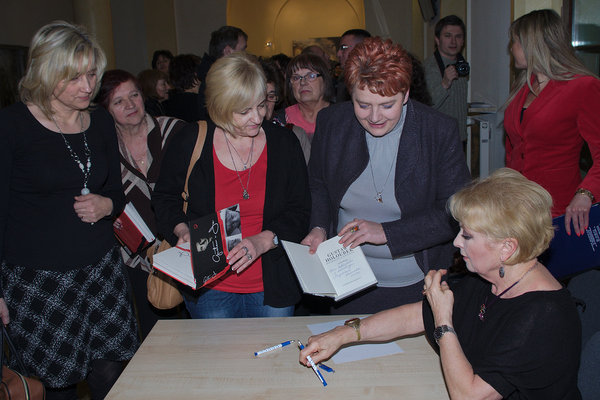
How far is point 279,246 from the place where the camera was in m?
2.15

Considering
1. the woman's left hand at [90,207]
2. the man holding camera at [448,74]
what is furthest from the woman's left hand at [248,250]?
the man holding camera at [448,74]

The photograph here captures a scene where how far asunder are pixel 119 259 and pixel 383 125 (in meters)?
1.36

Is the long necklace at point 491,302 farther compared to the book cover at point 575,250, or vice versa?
the book cover at point 575,250

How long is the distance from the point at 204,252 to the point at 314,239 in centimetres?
46

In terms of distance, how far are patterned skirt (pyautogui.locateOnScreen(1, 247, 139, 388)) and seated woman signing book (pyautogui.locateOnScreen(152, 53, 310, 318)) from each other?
14.3 inches

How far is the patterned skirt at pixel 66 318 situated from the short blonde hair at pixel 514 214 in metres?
1.59

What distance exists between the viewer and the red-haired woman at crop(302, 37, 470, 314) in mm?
1887

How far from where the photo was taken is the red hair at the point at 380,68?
1830mm

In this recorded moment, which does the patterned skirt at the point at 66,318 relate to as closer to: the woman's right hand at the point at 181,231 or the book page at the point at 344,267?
the woman's right hand at the point at 181,231

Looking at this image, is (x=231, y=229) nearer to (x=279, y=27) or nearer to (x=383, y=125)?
(x=383, y=125)

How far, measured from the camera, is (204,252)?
182cm

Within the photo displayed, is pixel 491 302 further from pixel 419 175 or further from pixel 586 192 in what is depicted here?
pixel 586 192

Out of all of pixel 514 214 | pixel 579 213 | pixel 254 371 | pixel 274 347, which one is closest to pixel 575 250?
pixel 579 213

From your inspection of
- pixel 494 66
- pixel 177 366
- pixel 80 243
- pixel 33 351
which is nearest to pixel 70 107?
pixel 80 243
